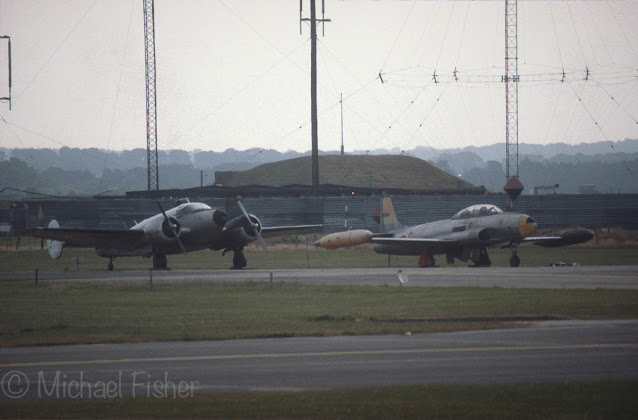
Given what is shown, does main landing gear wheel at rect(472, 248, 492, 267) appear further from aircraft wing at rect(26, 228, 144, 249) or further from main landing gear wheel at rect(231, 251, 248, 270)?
aircraft wing at rect(26, 228, 144, 249)

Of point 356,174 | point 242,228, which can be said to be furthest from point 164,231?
point 356,174

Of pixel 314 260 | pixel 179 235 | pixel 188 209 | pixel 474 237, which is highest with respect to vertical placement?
pixel 188 209

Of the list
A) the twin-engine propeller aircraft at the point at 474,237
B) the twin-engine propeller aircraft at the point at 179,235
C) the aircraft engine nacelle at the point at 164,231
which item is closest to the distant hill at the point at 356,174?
the twin-engine propeller aircraft at the point at 474,237

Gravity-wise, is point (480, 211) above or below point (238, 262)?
above

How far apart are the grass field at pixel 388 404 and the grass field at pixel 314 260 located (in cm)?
3205

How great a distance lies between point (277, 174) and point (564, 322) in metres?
164

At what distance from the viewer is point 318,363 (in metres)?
13.6

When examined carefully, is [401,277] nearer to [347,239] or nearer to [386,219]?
[347,239]

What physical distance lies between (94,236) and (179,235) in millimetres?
4751

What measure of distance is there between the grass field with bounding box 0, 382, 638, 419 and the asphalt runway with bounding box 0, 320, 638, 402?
1.69 feet

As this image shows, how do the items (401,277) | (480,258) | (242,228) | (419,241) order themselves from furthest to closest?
1. (242,228)
2. (419,241)
3. (480,258)
4. (401,277)

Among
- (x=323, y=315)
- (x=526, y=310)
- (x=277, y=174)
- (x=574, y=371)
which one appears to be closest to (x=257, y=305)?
(x=323, y=315)

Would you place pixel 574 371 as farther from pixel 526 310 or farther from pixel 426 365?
pixel 526 310

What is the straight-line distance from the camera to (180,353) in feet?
48.8
